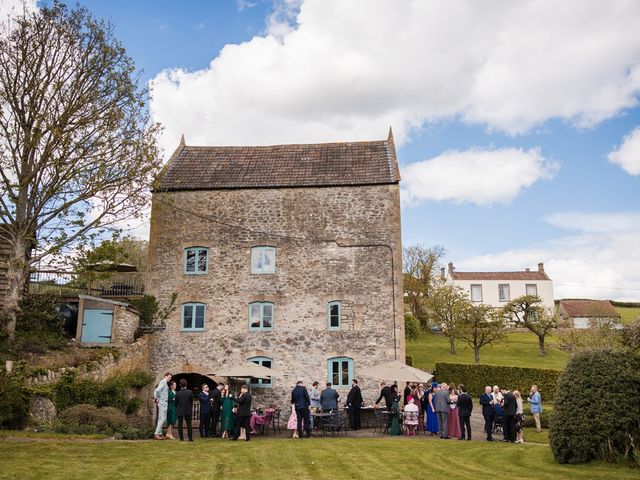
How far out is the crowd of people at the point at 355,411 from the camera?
15.3 meters

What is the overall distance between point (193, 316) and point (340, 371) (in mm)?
6379

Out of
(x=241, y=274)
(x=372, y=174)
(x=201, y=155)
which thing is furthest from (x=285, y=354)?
(x=201, y=155)

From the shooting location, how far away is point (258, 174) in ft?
80.2

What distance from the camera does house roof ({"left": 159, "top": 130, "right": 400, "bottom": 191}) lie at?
23.7m

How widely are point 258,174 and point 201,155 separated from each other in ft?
11.5

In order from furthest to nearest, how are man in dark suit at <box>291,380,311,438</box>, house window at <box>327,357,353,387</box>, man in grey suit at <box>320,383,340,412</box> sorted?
1. house window at <box>327,357,353,387</box>
2. man in grey suit at <box>320,383,340,412</box>
3. man in dark suit at <box>291,380,311,438</box>

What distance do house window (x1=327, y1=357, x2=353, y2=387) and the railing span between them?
8.78 m

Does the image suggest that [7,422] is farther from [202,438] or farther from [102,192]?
[102,192]

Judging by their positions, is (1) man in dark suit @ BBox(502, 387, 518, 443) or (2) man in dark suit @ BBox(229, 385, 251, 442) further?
(2) man in dark suit @ BBox(229, 385, 251, 442)

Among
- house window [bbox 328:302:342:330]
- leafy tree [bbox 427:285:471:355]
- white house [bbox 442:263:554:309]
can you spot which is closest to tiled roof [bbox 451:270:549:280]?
white house [bbox 442:263:554:309]

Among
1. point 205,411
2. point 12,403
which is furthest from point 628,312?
point 12,403

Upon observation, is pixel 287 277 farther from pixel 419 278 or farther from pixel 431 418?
pixel 419 278

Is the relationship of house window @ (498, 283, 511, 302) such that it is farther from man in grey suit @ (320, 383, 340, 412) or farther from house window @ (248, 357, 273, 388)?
man in grey suit @ (320, 383, 340, 412)

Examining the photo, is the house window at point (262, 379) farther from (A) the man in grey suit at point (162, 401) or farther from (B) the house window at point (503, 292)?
(B) the house window at point (503, 292)
